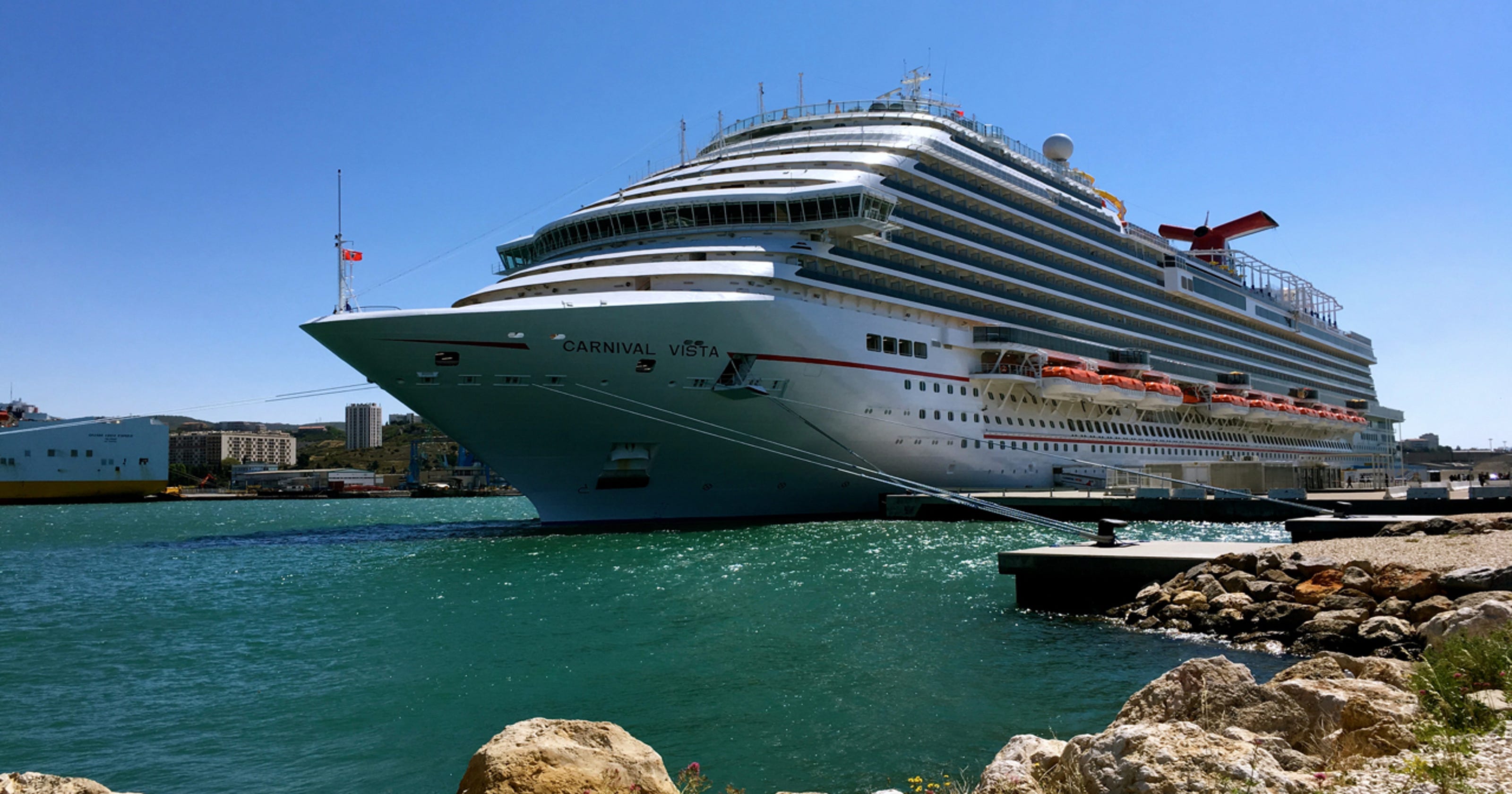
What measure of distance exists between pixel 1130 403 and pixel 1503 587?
34.0 metres

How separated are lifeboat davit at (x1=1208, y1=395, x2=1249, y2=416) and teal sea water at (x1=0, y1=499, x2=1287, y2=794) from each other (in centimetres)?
3378

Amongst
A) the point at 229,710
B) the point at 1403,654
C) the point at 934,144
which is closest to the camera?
the point at 229,710

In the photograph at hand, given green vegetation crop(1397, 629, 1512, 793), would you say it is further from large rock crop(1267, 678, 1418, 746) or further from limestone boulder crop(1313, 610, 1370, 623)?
limestone boulder crop(1313, 610, 1370, 623)

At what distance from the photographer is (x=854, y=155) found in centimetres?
3594

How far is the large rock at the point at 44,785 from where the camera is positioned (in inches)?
182

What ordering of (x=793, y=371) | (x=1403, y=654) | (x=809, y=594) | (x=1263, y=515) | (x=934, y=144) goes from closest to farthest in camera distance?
(x=1403, y=654) < (x=809, y=594) < (x=793, y=371) < (x=1263, y=515) < (x=934, y=144)

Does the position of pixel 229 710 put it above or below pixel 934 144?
below

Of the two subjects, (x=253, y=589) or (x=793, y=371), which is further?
(x=793, y=371)

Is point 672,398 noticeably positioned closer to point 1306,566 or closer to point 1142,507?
point 1142,507

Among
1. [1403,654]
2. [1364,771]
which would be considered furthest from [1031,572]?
[1364,771]

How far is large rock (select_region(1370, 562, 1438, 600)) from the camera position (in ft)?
40.7

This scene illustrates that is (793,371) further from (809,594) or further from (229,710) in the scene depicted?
(229,710)

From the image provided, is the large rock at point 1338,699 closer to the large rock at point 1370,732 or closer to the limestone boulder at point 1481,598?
the large rock at point 1370,732

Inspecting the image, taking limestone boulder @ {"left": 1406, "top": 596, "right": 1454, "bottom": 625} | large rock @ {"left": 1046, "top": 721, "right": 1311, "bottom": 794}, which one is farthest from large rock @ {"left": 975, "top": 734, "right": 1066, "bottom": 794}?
limestone boulder @ {"left": 1406, "top": 596, "right": 1454, "bottom": 625}
